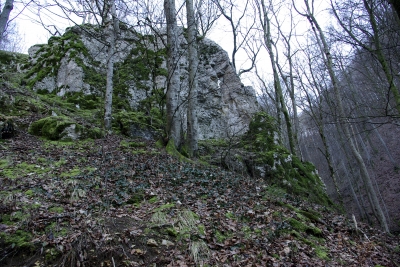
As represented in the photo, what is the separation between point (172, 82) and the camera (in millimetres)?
7781

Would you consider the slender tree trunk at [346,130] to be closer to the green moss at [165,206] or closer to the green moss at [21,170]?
the green moss at [165,206]

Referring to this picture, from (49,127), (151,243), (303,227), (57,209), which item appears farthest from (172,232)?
(49,127)

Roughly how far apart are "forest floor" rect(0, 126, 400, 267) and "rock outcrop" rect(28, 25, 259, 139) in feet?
18.9

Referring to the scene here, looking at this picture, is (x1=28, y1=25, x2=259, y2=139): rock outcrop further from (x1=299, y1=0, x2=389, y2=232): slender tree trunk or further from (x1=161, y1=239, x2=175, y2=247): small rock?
(x1=161, y1=239, x2=175, y2=247): small rock

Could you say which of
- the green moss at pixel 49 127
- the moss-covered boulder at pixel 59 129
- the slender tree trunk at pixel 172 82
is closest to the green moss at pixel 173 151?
the slender tree trunk at pixel 172 82

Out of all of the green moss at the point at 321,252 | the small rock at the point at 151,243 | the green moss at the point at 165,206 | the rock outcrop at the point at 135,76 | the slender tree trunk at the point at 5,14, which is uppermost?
the rock outcrop at the point at 135,76

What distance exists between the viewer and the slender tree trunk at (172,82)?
303 inches

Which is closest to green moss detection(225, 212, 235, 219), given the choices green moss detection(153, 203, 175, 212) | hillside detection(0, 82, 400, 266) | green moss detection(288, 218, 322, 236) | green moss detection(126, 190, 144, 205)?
hillside detection(0, 82, 400, 266)

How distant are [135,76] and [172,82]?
6.54 meters

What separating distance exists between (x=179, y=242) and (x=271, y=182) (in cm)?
625

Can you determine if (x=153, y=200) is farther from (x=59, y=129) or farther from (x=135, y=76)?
(x=135, y=76)

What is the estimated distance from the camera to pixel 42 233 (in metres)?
2.80

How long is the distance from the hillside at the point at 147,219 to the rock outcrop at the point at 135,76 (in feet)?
18.2

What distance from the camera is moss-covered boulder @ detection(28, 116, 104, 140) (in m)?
7.58
